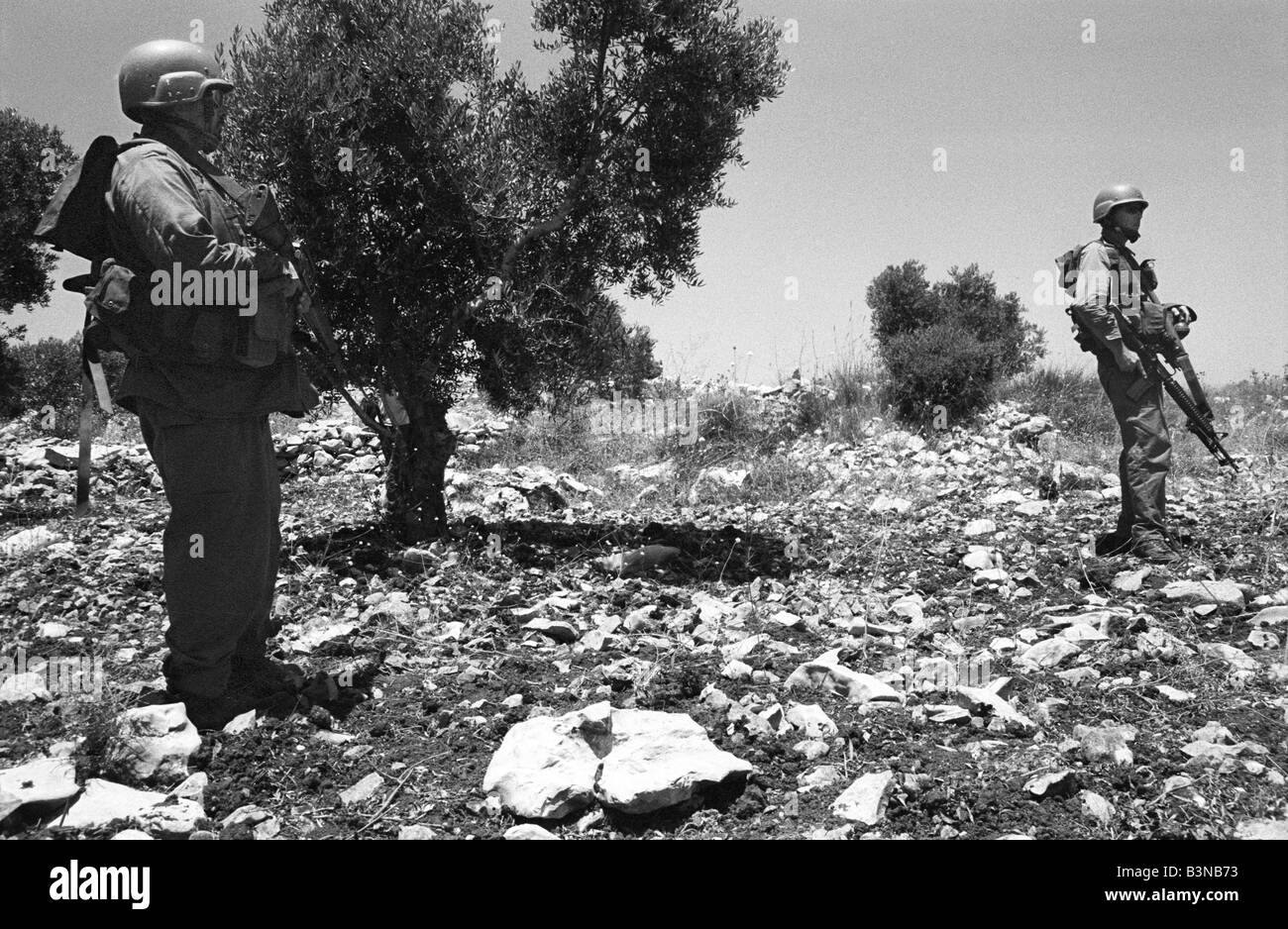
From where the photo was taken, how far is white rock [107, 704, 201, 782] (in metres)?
3.19

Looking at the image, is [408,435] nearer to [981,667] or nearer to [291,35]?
[291,35]

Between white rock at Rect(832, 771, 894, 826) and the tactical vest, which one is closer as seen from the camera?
white rock at Rect(832, 771, 894, 826)

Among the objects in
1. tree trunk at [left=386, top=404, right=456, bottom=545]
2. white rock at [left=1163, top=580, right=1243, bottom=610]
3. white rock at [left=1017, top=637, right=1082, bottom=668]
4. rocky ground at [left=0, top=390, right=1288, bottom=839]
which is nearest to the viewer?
rocky ground at [left=0, top=390, right=1288, bottom=839]

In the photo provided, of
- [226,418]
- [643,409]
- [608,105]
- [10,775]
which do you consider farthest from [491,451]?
[10,775]

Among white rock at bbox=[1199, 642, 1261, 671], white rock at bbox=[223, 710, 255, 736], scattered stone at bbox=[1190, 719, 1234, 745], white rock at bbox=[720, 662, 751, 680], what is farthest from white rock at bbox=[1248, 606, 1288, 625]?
white rock at bbox=[223, 710, 255, 736]

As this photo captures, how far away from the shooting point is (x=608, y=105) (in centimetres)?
696

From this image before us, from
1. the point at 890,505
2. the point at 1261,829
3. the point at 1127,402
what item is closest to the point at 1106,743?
the point at 1261,829

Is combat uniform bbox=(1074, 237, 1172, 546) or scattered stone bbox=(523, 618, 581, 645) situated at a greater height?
combat uniform bbox=(1074, 237, 1172, 546)

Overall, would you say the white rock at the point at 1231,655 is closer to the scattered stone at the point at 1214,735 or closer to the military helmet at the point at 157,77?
the scattered stone at the point at 1214,735

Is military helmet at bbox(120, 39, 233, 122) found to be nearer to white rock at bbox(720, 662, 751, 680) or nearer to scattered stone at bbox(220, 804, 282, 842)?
scattered stone at bbox(220, 804, 282, 842)

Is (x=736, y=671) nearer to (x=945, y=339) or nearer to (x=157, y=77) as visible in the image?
(x=157, y=77)

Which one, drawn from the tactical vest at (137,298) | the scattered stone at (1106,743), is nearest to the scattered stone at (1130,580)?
the scattered stone at (1106,743)

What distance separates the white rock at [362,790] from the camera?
310cm

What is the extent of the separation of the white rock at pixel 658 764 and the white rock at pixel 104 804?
57.0 inches
